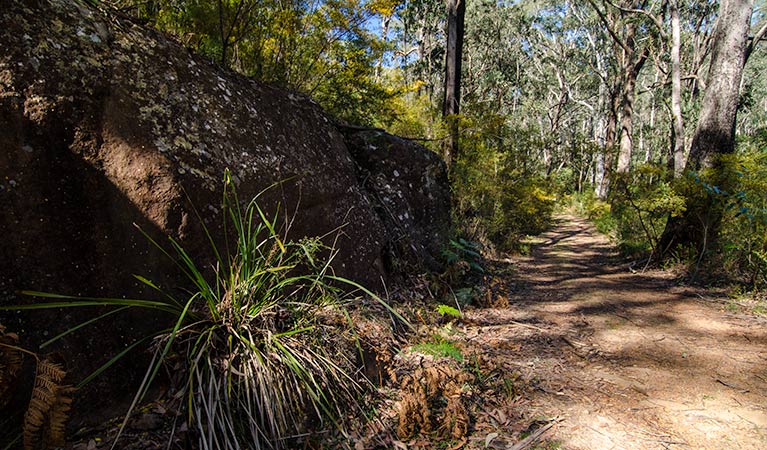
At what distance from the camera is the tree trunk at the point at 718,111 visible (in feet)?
16.2

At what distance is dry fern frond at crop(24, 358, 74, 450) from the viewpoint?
48.1 inches

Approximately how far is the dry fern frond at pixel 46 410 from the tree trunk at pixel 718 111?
606 cm

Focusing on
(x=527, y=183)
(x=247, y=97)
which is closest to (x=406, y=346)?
(x=247, y=97)

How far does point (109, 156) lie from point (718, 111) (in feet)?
21.6

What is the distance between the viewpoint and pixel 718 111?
511 centimetres

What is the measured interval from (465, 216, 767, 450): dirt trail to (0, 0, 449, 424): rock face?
158 centimetres

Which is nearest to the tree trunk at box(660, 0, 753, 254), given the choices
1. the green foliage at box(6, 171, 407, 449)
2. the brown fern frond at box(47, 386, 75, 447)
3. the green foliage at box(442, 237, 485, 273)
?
the green foliage at box(442, 237, 485, 273)

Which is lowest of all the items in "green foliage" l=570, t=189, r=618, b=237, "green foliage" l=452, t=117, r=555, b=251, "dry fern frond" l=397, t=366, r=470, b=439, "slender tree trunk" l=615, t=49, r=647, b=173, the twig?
the twig

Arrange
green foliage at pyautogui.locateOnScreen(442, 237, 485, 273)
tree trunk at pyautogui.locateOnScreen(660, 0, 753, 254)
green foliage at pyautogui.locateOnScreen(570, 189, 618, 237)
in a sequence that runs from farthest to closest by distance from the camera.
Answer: green foliage at pyautogui.locateOnScreen(570, 189, 618, 237)
tree trunk at pyautogui.locateOnScreen(660, 0, 753, 254)
green foliage at pyautogui.locateOnScreen(442, 237, 485, 273)

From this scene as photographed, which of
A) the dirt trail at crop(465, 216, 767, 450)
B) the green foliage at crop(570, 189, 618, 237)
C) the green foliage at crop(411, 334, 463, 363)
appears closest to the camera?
the dirt trail at crop(465, 216, 767, 450)

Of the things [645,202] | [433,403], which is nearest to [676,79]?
[645,202]

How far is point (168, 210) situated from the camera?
→ 2.01m

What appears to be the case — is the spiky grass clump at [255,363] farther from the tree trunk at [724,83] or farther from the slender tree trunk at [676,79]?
the slender tree trunk at [676,79]

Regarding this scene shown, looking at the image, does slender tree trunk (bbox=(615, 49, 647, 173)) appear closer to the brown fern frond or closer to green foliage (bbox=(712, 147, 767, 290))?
green foliage (bbox=(712, 147, 767, 290))
